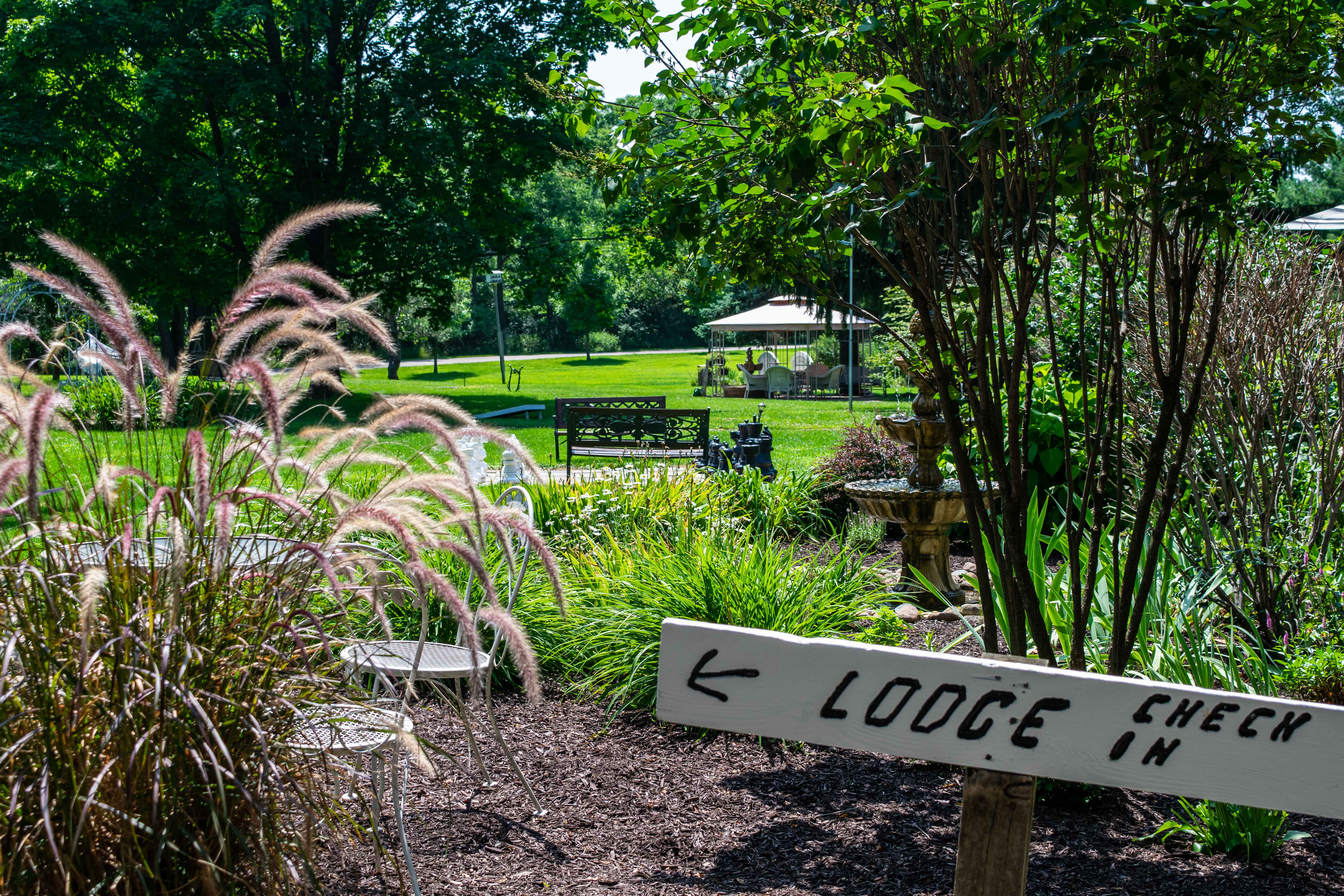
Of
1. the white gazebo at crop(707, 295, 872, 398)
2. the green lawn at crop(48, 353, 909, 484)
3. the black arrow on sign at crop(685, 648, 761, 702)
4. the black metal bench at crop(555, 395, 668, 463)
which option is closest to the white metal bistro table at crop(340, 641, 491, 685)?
the green lawn at crop(48, 353, 909, 484)

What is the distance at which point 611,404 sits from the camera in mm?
12234

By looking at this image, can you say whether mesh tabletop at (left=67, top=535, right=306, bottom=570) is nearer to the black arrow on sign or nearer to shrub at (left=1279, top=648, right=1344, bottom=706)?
the black arrow on sign

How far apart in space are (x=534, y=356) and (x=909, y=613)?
4697cm

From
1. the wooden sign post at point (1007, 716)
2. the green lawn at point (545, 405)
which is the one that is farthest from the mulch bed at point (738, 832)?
the green lawn at point (545, 405)

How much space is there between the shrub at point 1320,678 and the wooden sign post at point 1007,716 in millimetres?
2311

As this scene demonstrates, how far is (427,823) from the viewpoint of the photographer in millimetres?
3338

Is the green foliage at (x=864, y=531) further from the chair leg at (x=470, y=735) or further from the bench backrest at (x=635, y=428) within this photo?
the chair leg at (x=470, y=735)

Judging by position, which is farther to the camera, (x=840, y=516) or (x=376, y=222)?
(x=376, y=222)

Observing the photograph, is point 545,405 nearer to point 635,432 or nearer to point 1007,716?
point 635,432

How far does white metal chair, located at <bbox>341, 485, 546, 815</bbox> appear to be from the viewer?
105 inches

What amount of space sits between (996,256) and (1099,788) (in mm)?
1772

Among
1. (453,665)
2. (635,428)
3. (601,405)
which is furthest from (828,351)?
(453,665)

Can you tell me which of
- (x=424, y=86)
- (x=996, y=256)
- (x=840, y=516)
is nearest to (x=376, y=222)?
(x=424, y=86)

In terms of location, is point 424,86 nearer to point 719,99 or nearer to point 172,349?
point 172,349
